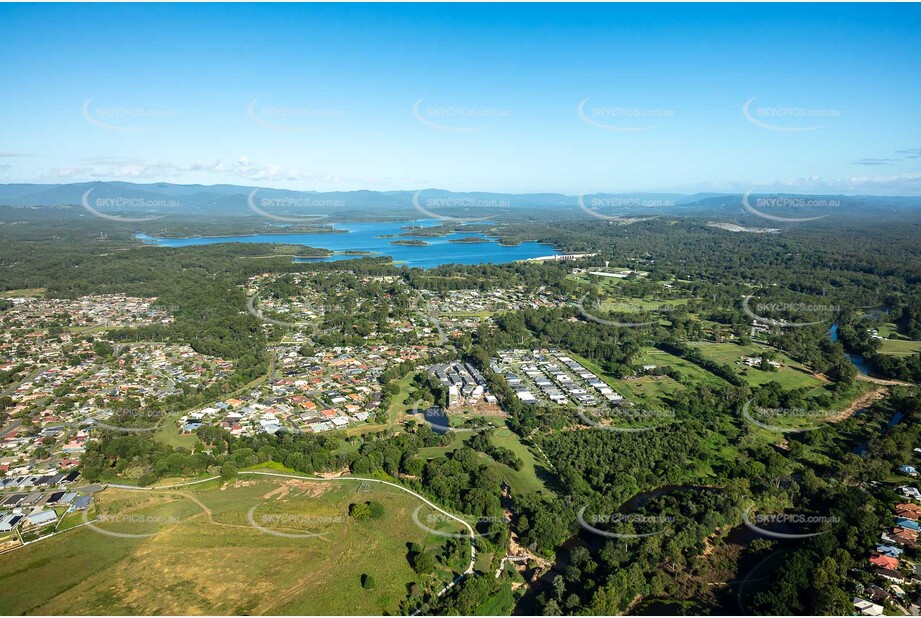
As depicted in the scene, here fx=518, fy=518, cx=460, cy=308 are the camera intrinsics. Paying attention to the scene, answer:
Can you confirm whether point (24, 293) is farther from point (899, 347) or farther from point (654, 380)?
point (899, 347)

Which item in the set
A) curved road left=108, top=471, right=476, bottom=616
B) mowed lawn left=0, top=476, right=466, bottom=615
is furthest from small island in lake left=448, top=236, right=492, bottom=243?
mowed lawn left=0, top=476, right=466, bottom=615

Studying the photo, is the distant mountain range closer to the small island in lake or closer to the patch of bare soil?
the small island in lake

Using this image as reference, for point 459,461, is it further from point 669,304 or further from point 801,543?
point 669,304

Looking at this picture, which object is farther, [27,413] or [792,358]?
[792,358]

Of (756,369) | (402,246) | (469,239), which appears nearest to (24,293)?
(402,246)

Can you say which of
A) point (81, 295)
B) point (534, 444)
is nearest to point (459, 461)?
point (534, 444)

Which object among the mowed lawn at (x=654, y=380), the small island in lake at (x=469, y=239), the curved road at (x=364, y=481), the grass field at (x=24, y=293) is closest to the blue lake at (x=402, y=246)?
the small island in lake at (x=469, y=239)
